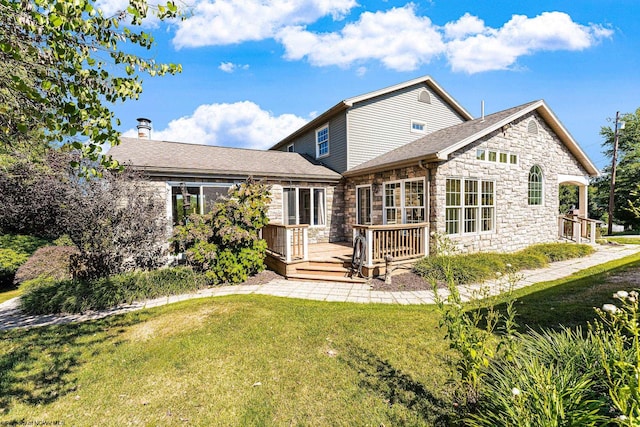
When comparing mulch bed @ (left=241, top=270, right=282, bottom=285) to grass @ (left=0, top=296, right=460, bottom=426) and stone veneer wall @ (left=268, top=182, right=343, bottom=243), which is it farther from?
stone veneer wall @ (left=268, top=182, right=343, bottom=243)

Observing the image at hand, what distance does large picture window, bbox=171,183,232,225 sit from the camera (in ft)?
30.7

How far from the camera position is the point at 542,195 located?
11.7 m

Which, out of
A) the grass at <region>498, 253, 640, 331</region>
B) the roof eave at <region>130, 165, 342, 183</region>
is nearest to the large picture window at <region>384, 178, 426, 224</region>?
the roof eave at <region>130, 165, 342, 183</region>

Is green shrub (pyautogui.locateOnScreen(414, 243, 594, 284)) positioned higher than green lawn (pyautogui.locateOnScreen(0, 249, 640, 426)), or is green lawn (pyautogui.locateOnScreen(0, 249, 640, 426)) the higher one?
green shrub (pyautogui.locateOnScreen(414, 243, 594, 284))

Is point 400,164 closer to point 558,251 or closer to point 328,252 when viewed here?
point 328,252

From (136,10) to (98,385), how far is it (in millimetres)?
4202

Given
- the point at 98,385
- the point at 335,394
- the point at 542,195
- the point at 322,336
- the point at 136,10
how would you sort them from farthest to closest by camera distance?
the point at 542,195, the point at 322,336, the point at 98,385, the point at 335,394, the point at 136,10

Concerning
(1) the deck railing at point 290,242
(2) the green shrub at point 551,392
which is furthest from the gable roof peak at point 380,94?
(2) the green shrub at point 551,392

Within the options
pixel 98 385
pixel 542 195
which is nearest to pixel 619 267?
pixel 542 195

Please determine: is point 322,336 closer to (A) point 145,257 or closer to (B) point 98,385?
(B) point 98,385

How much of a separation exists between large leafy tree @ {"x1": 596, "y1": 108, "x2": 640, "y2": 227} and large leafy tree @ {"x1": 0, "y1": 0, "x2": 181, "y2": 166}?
1252 inches

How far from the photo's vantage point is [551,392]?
1712mm

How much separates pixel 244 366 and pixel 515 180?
37.8 feet

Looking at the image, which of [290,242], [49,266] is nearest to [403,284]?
[290,242]
